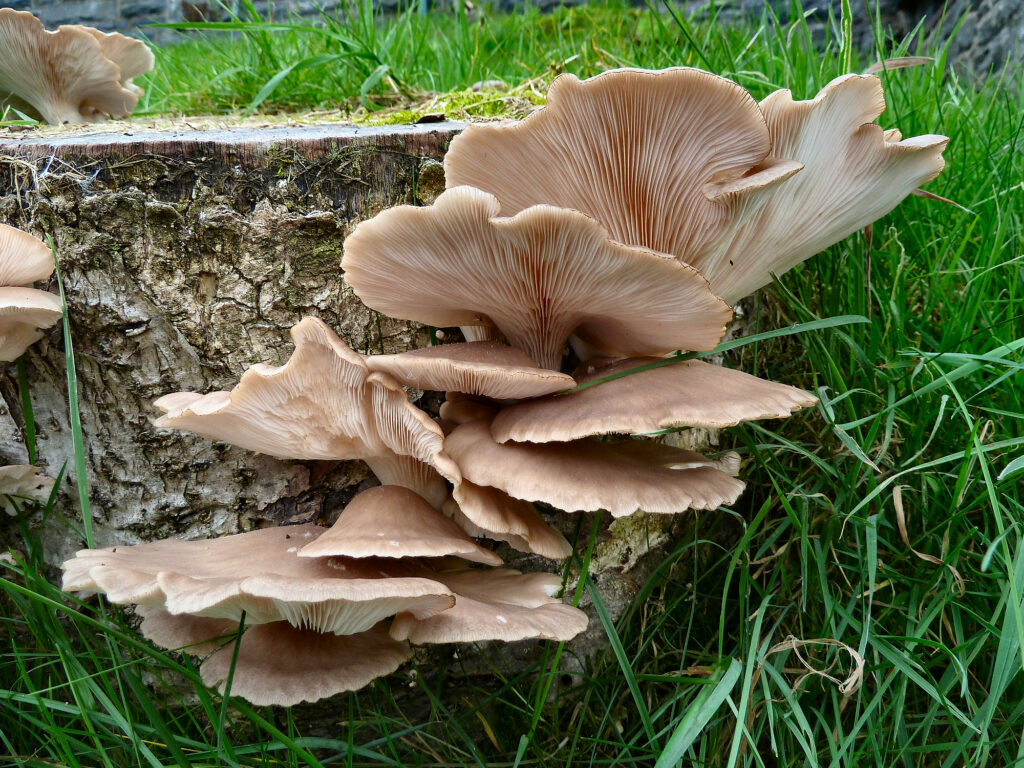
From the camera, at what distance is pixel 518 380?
161 cm

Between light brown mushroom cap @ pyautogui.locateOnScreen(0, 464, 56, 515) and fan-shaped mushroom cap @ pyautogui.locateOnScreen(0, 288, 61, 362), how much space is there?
308 millimetres

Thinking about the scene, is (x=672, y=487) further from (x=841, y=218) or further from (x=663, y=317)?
(x=841, y=218)

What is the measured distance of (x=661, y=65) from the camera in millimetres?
3150

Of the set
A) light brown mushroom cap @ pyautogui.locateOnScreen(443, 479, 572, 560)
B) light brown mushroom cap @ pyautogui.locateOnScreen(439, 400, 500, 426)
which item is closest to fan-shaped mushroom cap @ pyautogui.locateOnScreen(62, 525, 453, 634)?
light brown mushroom cap @ pyautogui.locateOnScreen(443, 479, 572, 560)

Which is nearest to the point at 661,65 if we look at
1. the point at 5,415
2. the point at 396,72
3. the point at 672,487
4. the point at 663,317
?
the point at 396,72

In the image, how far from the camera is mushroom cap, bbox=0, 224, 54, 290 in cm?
176

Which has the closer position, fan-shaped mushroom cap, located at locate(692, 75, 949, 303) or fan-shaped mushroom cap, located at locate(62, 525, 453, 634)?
fan-shaped mushroom cap, located at locate(62, 525, 453, 634)

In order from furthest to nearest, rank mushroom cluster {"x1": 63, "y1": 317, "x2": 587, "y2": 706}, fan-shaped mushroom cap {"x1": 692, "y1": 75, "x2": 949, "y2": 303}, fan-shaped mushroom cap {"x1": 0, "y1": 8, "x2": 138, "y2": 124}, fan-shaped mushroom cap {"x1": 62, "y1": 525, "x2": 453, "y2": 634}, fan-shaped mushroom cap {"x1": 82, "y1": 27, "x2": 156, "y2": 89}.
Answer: fan-shaped mushroom cap {"x1": 82, "y1": 27, "x2": 156, "y2": 89}
fan-shaped mushroom cap {"x1": 0, "y1": 8, "x2": 138, "y2": 124}
fan-shaped mushroom cap {"x1": 692, "y1": 75, "x2": 949, "y2": 303}
mushroom cluster {"x1": 63, "y1": 317, "x2": 587, "y2": 706}
fan-shaped mushroom cap {"x1": 62, "y1": 525, "x2": 453, "y2": 634}

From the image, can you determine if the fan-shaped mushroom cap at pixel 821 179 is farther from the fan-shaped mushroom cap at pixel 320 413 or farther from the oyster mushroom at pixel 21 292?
the oyster mushroom at pixel 21 292

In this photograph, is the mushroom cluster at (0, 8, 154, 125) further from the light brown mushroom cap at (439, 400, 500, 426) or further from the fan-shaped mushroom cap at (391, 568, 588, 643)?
the fan-shaped mushroom cap at (391, 568, 588, 643)

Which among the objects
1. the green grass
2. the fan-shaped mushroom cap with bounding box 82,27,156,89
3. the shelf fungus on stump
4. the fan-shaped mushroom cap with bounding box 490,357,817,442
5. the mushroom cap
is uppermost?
the fan-shaped mushroom cap with bounding box 82,27,156,89

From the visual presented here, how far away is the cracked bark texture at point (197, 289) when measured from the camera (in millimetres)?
1934

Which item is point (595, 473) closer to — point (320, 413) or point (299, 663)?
point (320, 413)

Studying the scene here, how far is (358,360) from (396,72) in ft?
7.15
